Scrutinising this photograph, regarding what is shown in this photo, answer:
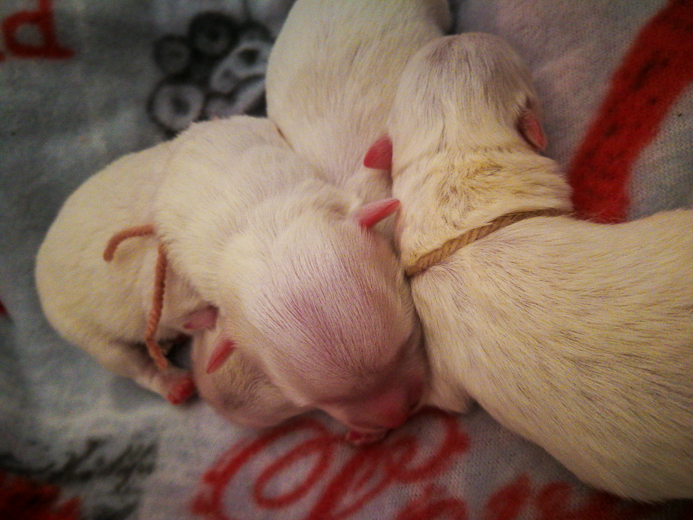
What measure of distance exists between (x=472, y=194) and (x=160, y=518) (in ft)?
3.74

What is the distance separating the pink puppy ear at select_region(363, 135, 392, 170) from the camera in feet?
3.70

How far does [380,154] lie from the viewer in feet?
3.73

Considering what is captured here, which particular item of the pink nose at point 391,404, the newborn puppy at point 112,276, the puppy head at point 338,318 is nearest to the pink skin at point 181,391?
the newborn puppy at point 112,276

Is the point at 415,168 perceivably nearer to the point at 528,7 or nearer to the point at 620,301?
the point at 620,301

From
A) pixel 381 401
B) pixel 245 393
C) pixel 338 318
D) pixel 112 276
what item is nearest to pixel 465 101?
pixel 338 318

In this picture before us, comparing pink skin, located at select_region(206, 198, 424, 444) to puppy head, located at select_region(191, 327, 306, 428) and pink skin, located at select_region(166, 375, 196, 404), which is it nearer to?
puppy head, located at select_region(191, 327, 306, 428)

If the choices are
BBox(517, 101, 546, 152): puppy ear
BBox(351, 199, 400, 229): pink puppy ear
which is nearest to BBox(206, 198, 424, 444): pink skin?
BBox(351, 199, 400, 229): pink puppy ear

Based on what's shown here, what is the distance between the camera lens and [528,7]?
1.27m

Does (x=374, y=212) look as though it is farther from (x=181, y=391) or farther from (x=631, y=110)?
(x=181, y=391)

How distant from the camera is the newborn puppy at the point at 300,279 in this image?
885 mm

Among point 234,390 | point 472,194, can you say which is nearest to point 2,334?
point 234,390

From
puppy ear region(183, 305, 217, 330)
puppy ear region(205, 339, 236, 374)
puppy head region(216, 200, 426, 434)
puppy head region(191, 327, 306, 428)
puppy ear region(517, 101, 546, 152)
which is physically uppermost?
puppy ear region(517, 101, 546, 152)

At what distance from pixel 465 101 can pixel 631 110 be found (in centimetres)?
39

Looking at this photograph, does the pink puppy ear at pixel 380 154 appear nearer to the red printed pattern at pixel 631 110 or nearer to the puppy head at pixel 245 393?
the red printed pattern at pixel 631 110
